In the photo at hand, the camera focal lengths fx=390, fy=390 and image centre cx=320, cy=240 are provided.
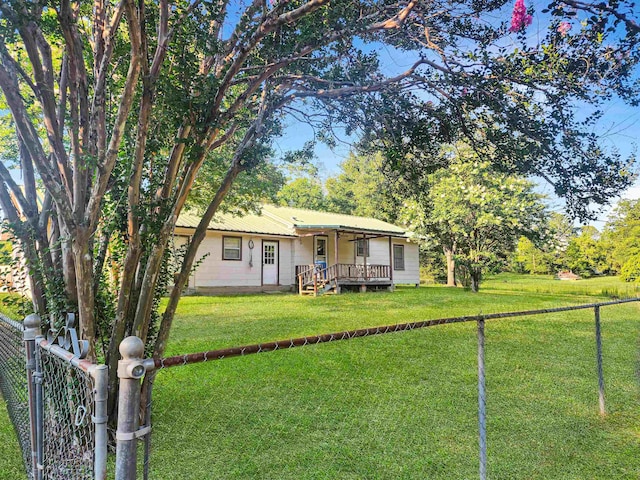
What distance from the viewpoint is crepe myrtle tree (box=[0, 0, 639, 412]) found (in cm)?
258

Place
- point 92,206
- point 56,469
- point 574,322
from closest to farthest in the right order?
point 56,469 < point 92,206 < point 574,322

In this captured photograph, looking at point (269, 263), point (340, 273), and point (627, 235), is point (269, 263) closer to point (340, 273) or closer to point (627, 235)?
point (340, 273)

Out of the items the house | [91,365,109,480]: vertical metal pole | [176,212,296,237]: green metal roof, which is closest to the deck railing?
the house

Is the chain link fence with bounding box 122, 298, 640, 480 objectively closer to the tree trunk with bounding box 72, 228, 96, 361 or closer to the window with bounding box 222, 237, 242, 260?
the tree trunk with bounding box 72, 228, 96, 361

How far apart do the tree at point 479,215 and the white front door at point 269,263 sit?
596cm

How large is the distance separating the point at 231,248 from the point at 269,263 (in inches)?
76.5

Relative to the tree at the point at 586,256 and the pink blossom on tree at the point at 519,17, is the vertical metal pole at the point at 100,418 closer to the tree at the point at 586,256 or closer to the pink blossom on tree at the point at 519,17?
the pink blossom on tree at the point at 519,17

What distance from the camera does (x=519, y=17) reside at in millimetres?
3361

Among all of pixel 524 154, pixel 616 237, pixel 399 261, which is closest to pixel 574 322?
pixel 524 154

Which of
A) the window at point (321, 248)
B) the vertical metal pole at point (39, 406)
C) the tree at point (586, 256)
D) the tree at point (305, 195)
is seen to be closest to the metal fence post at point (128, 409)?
the vertical metal pole at point (39, 406)

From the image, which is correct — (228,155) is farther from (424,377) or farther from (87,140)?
(424,377)

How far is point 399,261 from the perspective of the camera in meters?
21.1

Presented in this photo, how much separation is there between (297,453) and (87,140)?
2841mm

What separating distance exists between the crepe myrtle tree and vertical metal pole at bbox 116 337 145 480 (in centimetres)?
160
